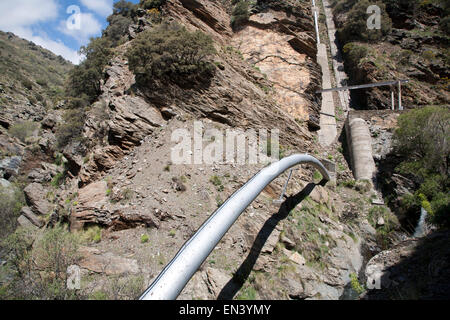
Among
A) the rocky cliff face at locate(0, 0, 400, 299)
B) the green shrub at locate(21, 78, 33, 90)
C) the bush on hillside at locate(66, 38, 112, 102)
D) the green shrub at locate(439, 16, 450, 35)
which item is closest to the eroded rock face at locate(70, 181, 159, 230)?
the rocky cliff face at locate(0, 0, 400, 299)

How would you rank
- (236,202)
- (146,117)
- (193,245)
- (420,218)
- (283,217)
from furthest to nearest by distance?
(420,218)
(146,117)
(283,217)
(236,202)
(193,245)

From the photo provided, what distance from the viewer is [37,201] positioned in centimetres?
1119

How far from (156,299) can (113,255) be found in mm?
4226

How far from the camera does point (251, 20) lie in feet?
79.8

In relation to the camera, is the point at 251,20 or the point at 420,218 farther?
the point at 251,20

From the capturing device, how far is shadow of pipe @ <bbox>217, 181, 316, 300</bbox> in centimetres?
674

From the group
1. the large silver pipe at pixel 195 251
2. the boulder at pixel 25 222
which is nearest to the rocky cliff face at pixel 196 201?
the boulder at pixel 25 222

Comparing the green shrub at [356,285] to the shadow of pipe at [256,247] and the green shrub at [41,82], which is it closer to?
the shadow of pipe at [256,247]

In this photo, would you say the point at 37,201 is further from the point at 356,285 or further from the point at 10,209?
the point at 356,285

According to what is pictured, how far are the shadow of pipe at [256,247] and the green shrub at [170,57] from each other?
9.21m

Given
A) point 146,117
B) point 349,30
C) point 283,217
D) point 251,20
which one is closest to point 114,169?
point 146,117

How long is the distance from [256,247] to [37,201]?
11102mm

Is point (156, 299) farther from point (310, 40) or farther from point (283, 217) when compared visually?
point (310, 40)

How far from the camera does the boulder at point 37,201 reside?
1100 cm
